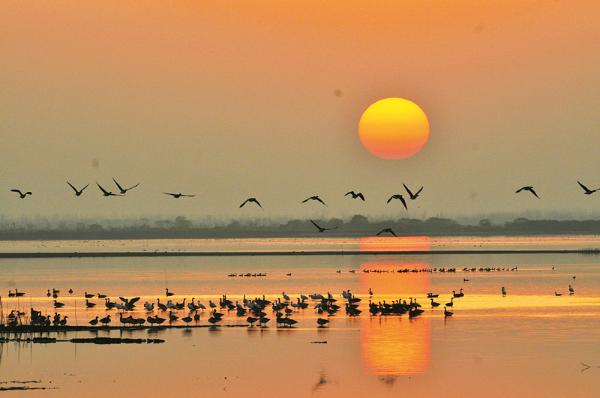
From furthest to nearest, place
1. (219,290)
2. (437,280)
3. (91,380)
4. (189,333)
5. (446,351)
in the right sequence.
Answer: (437,280)
(219,290)
(189,333)
(446,351)
(91,380)

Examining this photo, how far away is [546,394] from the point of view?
3353 centimetres

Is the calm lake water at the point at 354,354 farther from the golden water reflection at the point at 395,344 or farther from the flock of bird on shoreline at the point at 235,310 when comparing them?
the flock of bird on shoreline at the point at 235,310

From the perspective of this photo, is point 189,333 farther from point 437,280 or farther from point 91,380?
point 437,280

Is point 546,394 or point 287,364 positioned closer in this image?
point 546,394

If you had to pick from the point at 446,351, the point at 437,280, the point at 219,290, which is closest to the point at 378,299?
the point at 219,290

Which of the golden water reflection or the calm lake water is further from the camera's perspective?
the golden water reflection

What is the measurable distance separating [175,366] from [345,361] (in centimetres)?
530

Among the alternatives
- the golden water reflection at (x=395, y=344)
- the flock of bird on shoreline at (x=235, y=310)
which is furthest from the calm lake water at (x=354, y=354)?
the flock of bird on shoreline at (x=235, y=310)

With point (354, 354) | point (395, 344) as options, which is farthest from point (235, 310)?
point (354, 354)

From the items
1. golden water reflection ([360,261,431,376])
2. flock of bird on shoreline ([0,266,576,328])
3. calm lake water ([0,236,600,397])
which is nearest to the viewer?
calm lake water ([0,236,600,397])

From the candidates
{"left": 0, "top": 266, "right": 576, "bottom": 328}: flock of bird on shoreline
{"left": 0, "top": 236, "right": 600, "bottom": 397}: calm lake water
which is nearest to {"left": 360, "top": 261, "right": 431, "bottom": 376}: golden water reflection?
{"left": 0, "top": 236, "right": 600, "bottom": 397}: calm lake water

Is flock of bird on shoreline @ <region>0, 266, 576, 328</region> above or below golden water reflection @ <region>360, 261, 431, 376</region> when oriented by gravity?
above

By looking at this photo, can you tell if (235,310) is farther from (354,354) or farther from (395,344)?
(354,354)

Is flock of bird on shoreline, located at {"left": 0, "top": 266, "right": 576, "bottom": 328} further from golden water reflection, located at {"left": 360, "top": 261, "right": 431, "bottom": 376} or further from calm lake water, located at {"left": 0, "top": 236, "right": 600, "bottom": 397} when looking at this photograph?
golden water reflection, located at {"left": 360, "top": 261, "right": 431, "bottom": 376}
